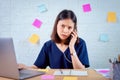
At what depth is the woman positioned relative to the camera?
2.06m

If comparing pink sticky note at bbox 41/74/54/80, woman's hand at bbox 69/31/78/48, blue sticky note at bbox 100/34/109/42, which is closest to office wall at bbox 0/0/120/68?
blue sticky note at bbox 100/34/109/42

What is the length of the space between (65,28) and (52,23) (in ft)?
2.88

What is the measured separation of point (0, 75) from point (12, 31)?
1677 mm

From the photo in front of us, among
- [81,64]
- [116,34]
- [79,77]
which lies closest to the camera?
[79,77]

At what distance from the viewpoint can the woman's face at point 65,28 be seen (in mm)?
2100

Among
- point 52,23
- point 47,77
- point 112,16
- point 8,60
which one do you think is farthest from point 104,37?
point 8,60

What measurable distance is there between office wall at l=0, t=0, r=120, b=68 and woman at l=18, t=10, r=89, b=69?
771mm

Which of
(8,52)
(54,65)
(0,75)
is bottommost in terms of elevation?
(54,65)

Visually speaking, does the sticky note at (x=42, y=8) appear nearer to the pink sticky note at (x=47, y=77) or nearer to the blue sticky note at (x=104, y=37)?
the blue sticky note at (x=104, y=37)

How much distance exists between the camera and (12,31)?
3.03m

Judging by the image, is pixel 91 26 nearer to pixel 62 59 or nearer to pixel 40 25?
pixel 40 25

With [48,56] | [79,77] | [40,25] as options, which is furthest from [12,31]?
[79,77]

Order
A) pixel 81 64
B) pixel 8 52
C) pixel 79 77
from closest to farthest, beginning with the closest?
pixel 8 52, pixel 79 77, pixel 81 64

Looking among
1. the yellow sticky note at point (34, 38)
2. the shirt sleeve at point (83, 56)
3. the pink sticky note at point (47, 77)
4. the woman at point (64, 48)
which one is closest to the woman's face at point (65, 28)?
the woman at point (64, 48)
